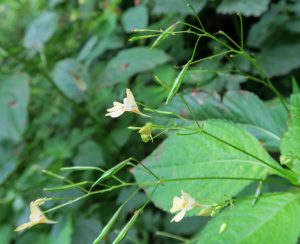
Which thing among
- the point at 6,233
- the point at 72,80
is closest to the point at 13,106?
the point at 72,80

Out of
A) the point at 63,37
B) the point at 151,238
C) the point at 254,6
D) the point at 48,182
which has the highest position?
the point at 254,6

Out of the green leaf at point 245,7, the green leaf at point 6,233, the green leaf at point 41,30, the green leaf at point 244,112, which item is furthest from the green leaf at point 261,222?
the green leaf at point 41,30

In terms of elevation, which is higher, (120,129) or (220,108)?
(220,108)

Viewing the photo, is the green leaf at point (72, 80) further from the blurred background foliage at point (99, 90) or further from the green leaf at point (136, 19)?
the green leaf at point (136, 19)

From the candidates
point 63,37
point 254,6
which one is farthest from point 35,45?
point 254,6

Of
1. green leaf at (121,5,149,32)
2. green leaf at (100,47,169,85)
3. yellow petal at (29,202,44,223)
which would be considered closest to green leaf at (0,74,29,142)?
green leaf at (100,47,169,85)

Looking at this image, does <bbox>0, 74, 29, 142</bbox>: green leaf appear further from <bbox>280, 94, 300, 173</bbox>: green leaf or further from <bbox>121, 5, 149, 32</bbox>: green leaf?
<bbox>280, 94, 300, 173</bbox>: green leaf

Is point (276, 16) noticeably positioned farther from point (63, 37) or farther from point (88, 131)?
point (63, 37)
